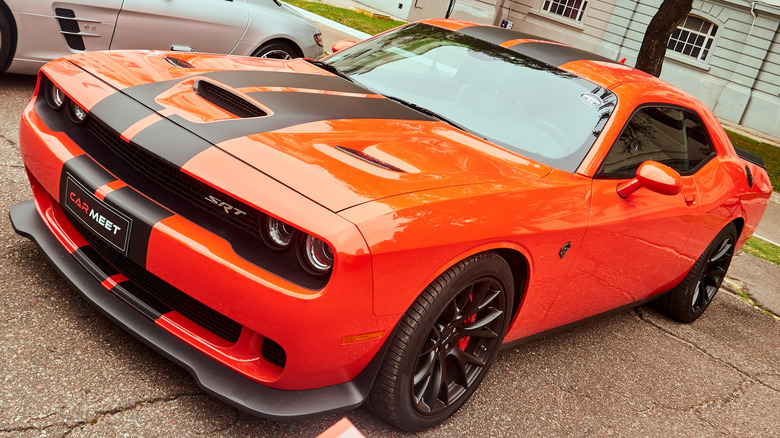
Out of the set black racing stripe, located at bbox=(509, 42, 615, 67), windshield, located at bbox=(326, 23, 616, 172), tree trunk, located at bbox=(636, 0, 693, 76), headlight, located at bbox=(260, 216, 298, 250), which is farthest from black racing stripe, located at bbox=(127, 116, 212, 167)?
tree trunk, located at bbox=(636, 0, 693, 76)

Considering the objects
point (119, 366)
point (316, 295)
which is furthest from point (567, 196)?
point (119, 366)

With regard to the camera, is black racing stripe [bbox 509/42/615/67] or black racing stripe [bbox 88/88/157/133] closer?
black racing stripe [bbox 88/88/157/133]

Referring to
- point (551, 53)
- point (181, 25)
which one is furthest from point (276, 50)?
point (551, 53)

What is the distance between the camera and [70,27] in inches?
216

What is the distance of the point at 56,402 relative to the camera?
8.03 ft

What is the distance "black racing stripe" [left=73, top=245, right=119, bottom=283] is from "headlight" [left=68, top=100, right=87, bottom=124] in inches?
20.9

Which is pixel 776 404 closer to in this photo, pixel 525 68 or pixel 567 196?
pixel 567 196

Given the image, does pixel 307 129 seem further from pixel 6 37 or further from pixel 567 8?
pixel 567 8

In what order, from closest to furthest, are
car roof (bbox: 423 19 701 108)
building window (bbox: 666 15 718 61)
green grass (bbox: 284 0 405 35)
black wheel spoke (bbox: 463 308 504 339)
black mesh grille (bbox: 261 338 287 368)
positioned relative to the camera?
1. black mesh grille (bbox: 261 338 287 368)
2. black wheel spoke (bbox: 463 308 504 339)
3. car roof (bbox: 423 19 701 108)
4. green grass (bbox: 284 0 405 35)
5. building window (bbox: 666 15 718 61)

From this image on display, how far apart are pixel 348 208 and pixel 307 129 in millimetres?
645

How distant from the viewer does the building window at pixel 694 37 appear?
21.4m

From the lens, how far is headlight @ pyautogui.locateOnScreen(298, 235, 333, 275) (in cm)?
229

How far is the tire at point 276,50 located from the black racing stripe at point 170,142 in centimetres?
445

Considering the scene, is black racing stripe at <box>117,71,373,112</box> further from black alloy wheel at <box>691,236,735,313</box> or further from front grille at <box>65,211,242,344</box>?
black alloy wheel at <box>691,236,735,313</box>
